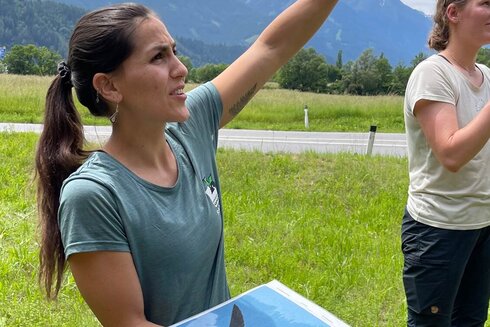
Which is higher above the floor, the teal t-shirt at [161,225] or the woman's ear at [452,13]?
the woman's ear at [452,13]

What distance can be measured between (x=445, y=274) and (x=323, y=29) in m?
153

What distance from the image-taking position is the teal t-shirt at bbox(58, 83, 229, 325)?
0.96 m

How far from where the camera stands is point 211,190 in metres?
1.28

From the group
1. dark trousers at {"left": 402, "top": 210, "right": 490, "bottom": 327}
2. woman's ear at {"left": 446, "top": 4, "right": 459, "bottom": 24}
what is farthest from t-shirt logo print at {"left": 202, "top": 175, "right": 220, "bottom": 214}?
woman's ear at {"left": 446, "top": 4, "right": 459, "bottom": 24}

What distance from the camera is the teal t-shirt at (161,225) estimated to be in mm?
962

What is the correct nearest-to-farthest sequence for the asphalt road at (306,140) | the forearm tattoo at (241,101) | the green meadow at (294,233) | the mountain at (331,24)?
the forearm tattoo at (241,101), the green meadow at (294,233), the asphalt road at (306,140), the mountain at (331,24)

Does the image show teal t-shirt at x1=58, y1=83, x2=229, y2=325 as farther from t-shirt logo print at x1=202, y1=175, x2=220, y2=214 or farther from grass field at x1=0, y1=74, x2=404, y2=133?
grass field at x1=0, y1=74, x2=404, y2=133

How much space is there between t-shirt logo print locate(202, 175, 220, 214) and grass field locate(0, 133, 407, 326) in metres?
0.82

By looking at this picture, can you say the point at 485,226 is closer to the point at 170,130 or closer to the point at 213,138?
the point at 213,138

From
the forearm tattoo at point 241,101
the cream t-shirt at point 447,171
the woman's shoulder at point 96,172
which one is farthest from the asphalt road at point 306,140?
the woman's shoulder at point 96,172

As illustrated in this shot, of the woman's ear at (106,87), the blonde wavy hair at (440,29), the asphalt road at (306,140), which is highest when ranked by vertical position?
the blonde wavy hair at (440,29)

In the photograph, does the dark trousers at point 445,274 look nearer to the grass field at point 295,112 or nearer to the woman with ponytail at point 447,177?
the woman with ponytail at point 447,177

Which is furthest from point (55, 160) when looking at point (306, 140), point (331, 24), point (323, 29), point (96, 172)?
point (331, 24)

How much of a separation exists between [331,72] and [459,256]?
28.3m
